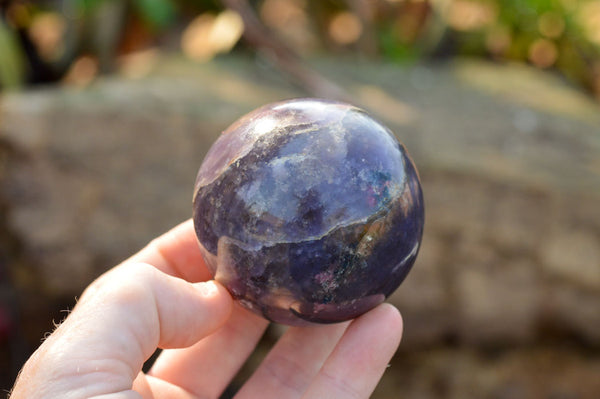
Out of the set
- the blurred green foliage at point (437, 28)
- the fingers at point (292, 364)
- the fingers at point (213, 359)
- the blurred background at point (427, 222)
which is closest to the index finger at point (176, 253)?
the fingers at point (213, 359)

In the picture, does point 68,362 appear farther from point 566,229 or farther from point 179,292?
point 566,229

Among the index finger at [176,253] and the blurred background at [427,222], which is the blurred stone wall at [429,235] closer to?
the blurred background at [427,222]

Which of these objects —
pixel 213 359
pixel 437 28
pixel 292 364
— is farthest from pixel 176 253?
pixel 437 28

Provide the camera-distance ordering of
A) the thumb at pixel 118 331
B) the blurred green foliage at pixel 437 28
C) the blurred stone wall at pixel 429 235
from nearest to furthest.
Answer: the thumb at pixel 118 331
the blurred stone wall at pixel 429 235
the blurred green foliage at pixel 437 28

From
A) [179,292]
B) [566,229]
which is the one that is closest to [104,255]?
[179,292]

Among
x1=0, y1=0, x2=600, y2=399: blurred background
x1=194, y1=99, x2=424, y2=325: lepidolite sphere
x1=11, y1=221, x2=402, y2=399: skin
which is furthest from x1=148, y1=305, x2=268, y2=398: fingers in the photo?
x1=0, y1=0, x2=600, y2=399: blurred background

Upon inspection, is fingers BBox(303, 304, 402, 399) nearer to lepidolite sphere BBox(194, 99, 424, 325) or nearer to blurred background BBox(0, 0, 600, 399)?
lepidolite sphere BBox(194, 99, 424, 325)
